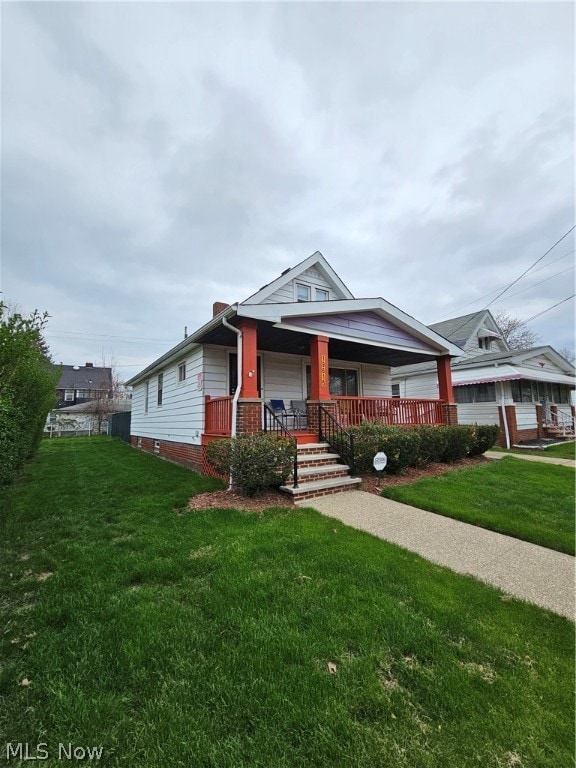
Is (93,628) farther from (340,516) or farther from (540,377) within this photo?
(540,377)

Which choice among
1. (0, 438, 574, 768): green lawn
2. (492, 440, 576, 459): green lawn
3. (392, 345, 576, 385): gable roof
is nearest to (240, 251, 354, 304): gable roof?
(0, 438, 574, 768): green lawn

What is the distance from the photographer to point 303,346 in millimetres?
10156

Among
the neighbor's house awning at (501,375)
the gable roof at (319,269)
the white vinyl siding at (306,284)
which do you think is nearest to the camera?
the gable roof at (319,269)

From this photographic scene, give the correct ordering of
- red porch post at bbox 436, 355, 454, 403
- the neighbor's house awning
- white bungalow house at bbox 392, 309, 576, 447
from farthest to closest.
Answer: white bungalow house at bbox 392, 309, 576, 447 < the neighbor's house awning < red porch post at bbox 436, 355, 454, 403

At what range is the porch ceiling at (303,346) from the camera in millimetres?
8469

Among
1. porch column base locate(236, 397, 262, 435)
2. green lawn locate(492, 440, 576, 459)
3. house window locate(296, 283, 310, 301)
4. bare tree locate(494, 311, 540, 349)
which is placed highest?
bare tree locate(494, 311, 540, 349)

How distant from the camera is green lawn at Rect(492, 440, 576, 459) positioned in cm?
1168

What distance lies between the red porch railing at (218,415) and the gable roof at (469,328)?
15.6m

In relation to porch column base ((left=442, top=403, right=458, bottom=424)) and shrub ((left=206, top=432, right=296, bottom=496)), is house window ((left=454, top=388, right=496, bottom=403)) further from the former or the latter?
shrub ((left=206, top=432, right=296, bottom=496))

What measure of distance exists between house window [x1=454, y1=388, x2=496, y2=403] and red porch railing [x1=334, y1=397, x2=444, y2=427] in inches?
232

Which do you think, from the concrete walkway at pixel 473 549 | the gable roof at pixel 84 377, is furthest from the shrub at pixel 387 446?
the gable roof at pixel 84 377

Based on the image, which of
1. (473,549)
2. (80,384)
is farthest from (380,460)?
(80,384)

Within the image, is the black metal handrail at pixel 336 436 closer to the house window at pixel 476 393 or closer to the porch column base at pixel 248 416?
the porch column base at pixel 248 416

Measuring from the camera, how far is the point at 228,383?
9.50 m
